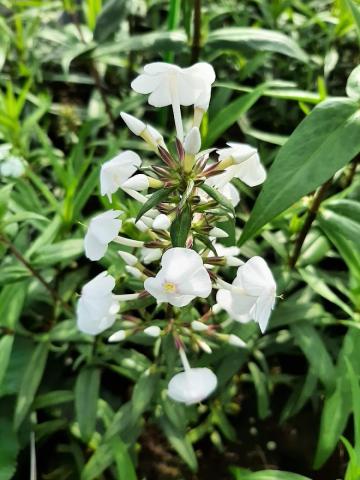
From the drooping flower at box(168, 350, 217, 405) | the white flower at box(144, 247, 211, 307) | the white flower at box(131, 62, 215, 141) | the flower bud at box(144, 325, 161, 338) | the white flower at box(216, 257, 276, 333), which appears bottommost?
the flower bud at box(144, 325, 161, 338)

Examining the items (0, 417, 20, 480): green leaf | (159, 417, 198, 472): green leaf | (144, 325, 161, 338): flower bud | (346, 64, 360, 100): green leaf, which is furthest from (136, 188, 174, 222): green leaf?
(0, 417, 20, 480): green leaf

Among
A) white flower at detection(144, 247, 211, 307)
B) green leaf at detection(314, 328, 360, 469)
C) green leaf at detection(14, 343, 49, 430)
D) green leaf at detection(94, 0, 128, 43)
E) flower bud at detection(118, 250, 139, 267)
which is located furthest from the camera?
green leaf at detection(94, 0, 128, 43)

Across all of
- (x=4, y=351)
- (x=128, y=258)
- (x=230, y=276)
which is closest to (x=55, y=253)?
(x=4, y=351)

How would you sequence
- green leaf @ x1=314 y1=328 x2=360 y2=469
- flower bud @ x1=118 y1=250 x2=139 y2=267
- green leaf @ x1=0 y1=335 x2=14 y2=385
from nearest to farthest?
flower bud @ x1=118 y1=250 x2=139 y2=267, green leaf @ x1=314 y1=328 x2=360 y2=469, green leaf @ x1=0 y1=335 x2=14 y2=385

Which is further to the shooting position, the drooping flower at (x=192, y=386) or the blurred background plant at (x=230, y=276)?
the blurred background plant at (x=230, y=276)

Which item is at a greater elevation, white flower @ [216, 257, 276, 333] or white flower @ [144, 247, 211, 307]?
white flower @ [144, 247, 211, 307]

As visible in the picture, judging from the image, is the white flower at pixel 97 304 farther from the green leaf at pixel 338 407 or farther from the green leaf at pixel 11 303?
the green leaf at pixel 338 407

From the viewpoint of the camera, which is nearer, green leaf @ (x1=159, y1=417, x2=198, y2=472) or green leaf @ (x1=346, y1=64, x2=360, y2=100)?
green leaf @ (x1=346, y1=64, x2=360, y2=100)

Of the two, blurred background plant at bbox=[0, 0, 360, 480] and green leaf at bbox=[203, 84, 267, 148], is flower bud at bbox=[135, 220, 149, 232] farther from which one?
green leaf at bbox=[203, 84, 267, 148]

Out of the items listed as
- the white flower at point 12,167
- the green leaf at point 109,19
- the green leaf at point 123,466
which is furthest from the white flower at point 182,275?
the green leaf at point 109,19
